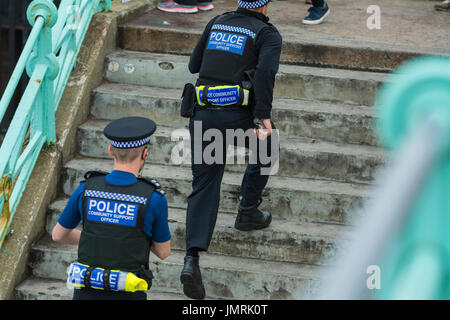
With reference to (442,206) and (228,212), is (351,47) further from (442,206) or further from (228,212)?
(442,206)

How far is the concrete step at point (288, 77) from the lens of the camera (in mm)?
5680

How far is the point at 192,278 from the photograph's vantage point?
420 cm

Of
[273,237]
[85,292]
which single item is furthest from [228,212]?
[85,292]

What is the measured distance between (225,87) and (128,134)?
111 centimetres

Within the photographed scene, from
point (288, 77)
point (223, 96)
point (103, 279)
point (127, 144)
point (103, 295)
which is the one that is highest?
point (127, 144)

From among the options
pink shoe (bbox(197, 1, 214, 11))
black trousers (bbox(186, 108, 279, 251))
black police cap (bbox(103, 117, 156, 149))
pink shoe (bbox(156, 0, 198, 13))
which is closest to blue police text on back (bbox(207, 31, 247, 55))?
black trousers (bbox(186, 108, 279, 251))

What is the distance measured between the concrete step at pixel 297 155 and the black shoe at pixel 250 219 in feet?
2.14

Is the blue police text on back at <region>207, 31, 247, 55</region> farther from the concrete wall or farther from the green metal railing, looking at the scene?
the concrete wall

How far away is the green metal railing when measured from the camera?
14.3 ft

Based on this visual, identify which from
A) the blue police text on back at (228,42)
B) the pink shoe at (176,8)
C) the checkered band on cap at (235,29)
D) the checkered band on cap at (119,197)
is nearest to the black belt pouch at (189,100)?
the blue police text on back at (228,42)

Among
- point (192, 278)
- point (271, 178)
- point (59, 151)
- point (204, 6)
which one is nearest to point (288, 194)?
point (271, 178)

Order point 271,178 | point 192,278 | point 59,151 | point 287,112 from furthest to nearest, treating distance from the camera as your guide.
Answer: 1. point 287,112
2. point 271,178
3. point 59,151
4. point 192,278

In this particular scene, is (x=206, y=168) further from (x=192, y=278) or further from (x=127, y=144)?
(x=127, y=144)

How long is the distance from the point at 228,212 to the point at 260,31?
1.60 meters
